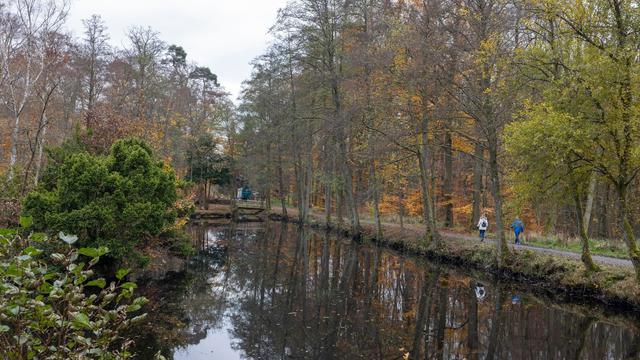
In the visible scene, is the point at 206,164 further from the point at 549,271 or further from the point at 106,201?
the point at 549,271

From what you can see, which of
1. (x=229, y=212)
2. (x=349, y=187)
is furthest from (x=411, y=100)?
(x=229, y=212)

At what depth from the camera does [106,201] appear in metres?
11.1

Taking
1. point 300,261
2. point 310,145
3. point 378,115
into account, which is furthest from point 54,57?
point 310,145

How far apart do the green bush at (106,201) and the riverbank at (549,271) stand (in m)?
11.0

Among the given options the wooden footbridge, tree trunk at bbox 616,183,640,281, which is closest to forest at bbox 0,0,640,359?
tree trunk at bbox 616,183,640,281

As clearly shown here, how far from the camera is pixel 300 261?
18656 mm

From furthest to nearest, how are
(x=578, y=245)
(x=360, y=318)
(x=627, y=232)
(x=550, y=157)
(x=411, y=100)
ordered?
1. (x=411, y=100)
2. (x=578, y=245)
3. (x=550, y=157)
4. (x=627, y=232)
5. (x=360, y=318)

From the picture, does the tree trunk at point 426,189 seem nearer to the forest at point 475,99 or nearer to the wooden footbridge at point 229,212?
the forest at point 475,99

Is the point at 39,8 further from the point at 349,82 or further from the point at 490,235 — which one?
the point at 490,235

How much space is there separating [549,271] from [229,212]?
95.7 feet

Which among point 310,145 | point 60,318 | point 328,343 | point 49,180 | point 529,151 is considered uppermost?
point 310,145

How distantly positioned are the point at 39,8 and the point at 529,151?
15.6m

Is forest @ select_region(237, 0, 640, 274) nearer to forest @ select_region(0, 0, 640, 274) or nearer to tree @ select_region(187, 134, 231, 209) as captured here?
forest @ select_region(0, 0, 640, 274)

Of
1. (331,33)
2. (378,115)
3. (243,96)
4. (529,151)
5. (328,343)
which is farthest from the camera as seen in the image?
(243,96)
